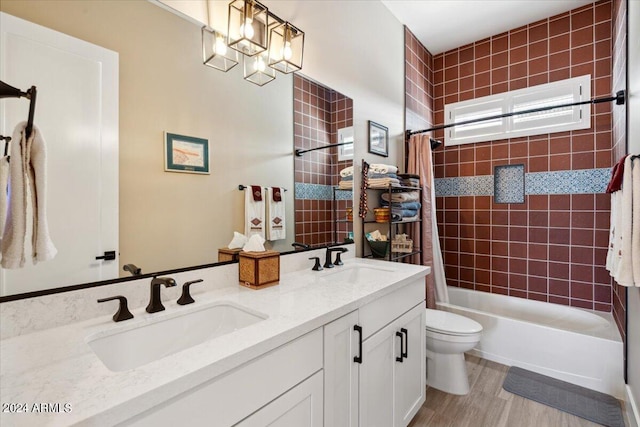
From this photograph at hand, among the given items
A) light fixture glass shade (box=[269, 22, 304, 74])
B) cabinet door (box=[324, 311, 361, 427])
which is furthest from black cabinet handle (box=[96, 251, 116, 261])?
light fixture glass shade (box=[269, 22, 304, 74])

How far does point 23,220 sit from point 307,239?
1304mm

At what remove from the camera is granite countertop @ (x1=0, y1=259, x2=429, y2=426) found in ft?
1.82

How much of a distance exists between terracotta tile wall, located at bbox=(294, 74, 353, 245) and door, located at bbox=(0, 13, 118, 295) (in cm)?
89

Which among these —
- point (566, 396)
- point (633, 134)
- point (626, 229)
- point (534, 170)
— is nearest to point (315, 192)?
point (626, 229)

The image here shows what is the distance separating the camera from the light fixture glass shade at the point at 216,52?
4.18 ft

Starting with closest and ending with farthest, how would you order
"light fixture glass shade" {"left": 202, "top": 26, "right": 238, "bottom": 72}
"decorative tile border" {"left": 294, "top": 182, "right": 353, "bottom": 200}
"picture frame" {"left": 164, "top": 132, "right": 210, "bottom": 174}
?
"picture frame" {"left": 164, "top": 132, "right": 210, "bottom": 174} → "light fixture glass shade" {"left": 202, "top": 26, "right": 238, "bottom": 72} → "decorative tile border" {"left": 294, "top": 182, "right": 353, "bottom": 200}

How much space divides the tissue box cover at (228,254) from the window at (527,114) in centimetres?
278

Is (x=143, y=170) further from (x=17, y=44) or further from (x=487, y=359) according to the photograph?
(x=487, y=359)

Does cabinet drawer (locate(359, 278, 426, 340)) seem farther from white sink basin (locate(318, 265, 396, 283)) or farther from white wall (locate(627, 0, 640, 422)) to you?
white wall (locate(627, 0, 640, 422))

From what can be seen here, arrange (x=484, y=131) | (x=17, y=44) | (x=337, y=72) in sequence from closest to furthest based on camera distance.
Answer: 1. (x=17, y=44)
2. (x=337, y=72)
3. (x=484, y=131)

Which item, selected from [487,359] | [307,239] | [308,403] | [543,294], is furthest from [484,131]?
[308,403]

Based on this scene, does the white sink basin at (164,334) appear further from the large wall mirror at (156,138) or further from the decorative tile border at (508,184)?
the decorative tile border at (508,184)

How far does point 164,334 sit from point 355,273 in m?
1.11

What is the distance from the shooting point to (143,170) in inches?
42.9
